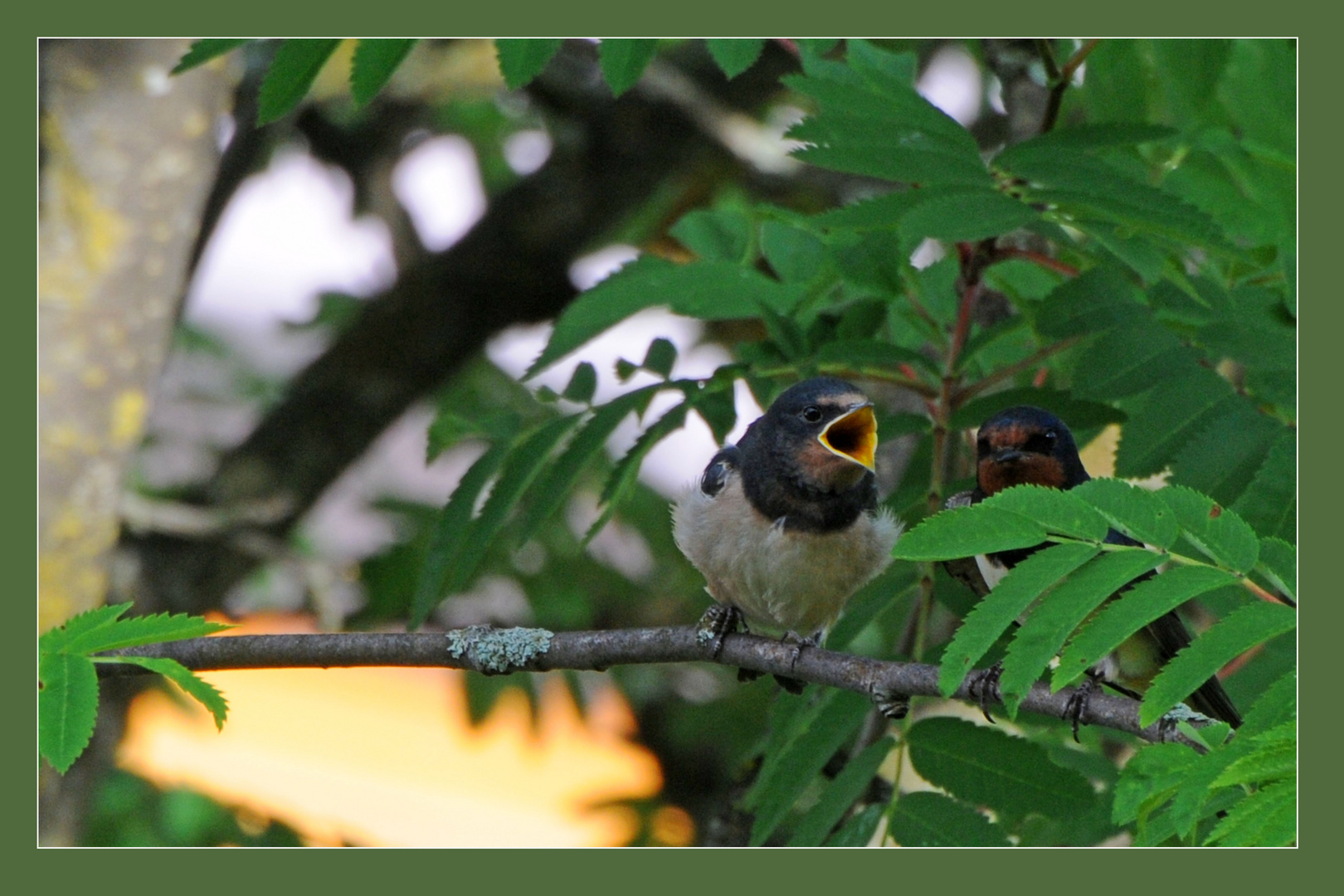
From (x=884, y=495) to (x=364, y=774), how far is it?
1141 millimetres

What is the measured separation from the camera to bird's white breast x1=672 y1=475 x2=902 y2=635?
2209mm

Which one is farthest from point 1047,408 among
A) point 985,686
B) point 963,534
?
point 963,534

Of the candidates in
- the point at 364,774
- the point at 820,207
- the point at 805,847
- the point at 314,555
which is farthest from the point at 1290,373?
the point at 314,555

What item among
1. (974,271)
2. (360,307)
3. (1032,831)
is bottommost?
(1032,831)

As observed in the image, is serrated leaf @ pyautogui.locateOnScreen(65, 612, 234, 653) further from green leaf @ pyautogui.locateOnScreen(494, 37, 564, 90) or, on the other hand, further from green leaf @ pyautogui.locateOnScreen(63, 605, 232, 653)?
green leaf @ pyautogui.locateOnScreen(494, 37, 564, 90)

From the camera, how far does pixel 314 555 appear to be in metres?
4.30

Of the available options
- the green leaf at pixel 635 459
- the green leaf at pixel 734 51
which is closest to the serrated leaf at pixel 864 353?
the green leaf at pixel 635 459

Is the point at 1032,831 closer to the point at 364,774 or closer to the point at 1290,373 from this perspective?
the point at 1290,373

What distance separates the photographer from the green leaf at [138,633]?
5.45ft

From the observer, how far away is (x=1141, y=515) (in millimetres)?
1569

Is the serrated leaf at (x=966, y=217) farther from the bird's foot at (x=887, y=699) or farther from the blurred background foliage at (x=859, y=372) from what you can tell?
the bird's foot at (x=887, y=699)

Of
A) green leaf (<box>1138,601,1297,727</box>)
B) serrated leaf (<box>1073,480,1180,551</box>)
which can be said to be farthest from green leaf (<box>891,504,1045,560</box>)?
green leaf (<box>1138,601,1297,727</box>)

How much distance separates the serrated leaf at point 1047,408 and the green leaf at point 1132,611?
75 centimetres

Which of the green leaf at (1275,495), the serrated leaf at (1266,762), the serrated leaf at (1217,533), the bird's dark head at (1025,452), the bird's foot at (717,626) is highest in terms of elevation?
the bird's dark head at (1025,452)
